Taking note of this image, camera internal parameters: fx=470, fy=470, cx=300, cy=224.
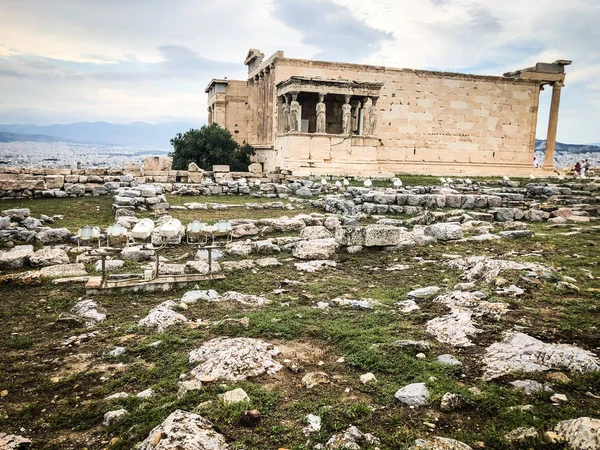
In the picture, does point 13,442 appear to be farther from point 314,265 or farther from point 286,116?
point 286,116

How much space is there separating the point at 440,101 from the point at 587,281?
25.7 m

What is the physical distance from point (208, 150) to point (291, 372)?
24.5 meters

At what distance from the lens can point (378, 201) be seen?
14.5 metres

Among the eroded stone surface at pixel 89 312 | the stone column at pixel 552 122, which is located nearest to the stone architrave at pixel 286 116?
the stone column at pixel 552 122

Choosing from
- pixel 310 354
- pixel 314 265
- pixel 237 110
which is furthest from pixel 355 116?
pixel 310 354

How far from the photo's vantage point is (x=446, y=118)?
30.2m

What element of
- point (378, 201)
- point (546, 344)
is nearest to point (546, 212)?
point (378, 201)

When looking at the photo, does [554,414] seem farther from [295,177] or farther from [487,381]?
[295,177]

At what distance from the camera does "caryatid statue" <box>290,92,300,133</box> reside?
79.8 feet

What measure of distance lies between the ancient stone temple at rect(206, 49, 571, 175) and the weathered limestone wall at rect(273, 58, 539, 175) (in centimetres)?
6

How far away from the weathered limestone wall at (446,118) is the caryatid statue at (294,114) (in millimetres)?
2406

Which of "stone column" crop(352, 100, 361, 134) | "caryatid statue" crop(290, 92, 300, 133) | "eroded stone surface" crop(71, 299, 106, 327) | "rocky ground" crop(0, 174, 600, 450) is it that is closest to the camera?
"rocky ground" crop(0, 174, 600, 450)

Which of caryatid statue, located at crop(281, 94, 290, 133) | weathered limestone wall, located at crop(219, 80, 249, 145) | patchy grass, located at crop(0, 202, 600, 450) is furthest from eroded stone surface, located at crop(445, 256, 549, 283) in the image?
weathered limestone wall, located at crop(219, 80, 249, 145)

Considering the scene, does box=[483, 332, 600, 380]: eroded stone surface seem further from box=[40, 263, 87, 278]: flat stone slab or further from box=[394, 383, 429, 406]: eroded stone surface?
box=[40, 263, 87, 278]: flat stone slab
